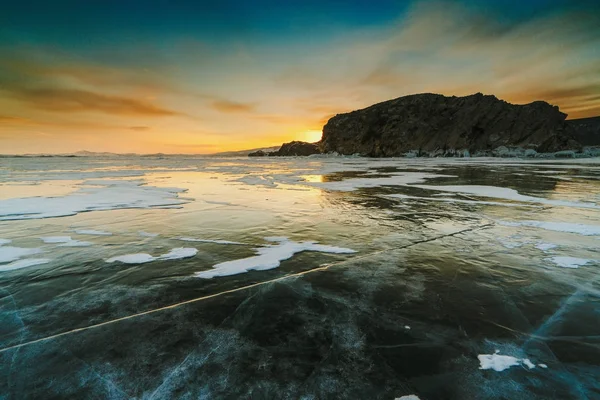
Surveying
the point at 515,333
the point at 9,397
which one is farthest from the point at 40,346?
the point at 515,333

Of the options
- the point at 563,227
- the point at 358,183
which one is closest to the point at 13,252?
the point at 563,227

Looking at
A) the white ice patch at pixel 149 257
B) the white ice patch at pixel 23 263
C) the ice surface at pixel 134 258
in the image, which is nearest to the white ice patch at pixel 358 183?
the white ice patch at pixel 149 257

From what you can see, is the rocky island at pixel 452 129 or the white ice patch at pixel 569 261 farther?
the rocky island at pixel 452 129

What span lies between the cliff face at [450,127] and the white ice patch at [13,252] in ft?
267

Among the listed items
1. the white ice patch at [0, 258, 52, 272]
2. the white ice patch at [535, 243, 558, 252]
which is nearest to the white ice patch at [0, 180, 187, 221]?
the white ice patch at [0, 258, 52, 272]

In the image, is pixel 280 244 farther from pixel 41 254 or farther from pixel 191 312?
pixel 41 254

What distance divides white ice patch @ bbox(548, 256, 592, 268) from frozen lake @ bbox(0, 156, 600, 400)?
4 centimetres

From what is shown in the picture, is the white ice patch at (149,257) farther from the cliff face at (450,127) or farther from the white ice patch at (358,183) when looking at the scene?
the cliff face at (450,127)

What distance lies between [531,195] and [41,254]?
14.2 meters

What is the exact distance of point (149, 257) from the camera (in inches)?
182

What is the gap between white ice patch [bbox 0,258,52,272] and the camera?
4164 mm

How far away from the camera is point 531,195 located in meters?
10.4

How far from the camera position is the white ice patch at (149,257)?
14.6 ft

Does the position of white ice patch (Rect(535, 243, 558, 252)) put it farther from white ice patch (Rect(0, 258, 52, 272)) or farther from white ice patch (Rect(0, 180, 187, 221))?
white ice patch (Rect(0, 180, 187, 221))
